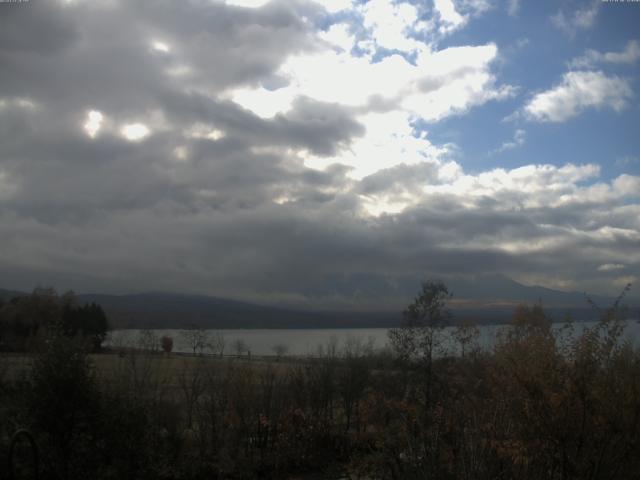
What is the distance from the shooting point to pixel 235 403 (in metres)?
23.7

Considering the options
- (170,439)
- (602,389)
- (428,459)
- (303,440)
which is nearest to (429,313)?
(303,440)

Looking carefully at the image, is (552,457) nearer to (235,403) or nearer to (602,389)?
(602,389)

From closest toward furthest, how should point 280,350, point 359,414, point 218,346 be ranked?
point 359,414 < point 280,350 < point 218,346

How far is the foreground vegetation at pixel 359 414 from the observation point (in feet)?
32.0

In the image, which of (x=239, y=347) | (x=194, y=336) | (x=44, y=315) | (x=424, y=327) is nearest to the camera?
(x=424, y=327)

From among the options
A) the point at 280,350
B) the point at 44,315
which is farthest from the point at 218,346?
the point at 44,315

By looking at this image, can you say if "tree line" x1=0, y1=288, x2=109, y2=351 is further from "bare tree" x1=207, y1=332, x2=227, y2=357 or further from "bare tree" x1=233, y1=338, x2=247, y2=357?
"bare tree" x1=233, y1=338, x2=247, y2=357

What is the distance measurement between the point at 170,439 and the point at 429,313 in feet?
58.2

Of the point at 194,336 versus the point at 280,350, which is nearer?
the point at 280,350

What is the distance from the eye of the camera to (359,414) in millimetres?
27609

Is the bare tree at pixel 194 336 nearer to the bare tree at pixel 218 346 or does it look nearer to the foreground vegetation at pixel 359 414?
the bare tree at pixel 218 346

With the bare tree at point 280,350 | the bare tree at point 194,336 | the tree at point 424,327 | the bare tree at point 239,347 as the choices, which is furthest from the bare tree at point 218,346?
the tree at point 424,327

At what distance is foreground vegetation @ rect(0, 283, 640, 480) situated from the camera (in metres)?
9.75

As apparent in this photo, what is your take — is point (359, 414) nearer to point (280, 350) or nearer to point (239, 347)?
point (280, 350)
